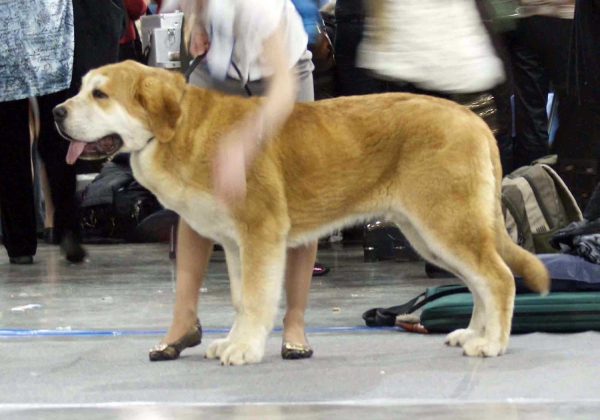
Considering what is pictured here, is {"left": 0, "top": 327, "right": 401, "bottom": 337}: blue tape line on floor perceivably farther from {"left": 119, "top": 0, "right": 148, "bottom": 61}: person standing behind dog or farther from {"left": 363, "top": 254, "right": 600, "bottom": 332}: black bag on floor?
{"left": 119, "top": 0, "right": 148, "bottom": 61}: person standing behind dog

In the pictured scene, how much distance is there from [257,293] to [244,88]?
0.79 m

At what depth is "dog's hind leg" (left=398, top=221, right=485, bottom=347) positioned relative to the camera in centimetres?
429

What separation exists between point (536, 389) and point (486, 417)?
0.44m

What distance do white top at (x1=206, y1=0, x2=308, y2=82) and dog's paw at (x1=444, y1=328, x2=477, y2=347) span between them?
1188mm

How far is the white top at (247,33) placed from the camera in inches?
157

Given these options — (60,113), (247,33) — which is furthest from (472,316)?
(60,113)

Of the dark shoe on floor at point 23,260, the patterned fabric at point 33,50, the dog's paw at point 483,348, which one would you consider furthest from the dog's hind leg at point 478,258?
the dark shoe on floor at point 23,260

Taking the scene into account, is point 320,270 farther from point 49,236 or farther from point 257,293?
point 257,293

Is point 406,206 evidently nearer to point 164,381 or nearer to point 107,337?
point 164,381

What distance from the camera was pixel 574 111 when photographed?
7.67m

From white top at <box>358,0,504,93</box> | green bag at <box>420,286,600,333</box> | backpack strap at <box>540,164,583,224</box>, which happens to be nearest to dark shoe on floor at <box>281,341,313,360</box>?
green bag at <box>420,286,600,333</box>

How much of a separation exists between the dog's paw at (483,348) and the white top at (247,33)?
3.91 feet

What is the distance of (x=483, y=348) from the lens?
13.4ft

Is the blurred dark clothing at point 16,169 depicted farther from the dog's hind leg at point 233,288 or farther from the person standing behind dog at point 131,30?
the dog's hind leg at point 233,288
